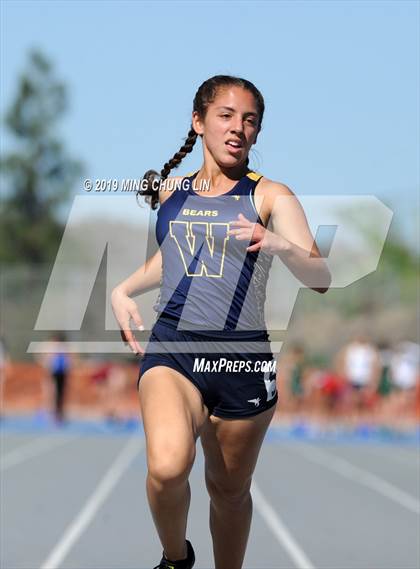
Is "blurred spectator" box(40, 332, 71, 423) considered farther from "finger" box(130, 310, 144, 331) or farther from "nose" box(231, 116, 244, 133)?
"nose" box(231, 116, 244, 133)

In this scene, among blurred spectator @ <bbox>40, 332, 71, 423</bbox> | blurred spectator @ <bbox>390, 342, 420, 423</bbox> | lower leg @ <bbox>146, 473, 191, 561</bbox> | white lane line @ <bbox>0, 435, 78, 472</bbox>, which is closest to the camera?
lower leg @ <bbox>146, 473, 191, 561</bbox>

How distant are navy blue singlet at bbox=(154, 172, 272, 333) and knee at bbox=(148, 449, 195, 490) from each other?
555 mm

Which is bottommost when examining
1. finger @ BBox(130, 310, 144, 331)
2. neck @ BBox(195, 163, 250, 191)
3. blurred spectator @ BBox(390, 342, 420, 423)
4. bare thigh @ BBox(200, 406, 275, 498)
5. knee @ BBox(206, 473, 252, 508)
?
blurred spectator @ BBox(390, 342, 420, 423)

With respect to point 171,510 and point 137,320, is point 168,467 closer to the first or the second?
point 171,510

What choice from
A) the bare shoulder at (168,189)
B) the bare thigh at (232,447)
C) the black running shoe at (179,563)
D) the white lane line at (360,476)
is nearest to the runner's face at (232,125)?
the bare shoulder at (168,189)

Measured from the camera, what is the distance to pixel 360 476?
53.0 ft

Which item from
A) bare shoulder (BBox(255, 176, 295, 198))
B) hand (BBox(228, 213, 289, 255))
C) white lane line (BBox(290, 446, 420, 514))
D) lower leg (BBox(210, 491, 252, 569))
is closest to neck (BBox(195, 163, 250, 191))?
bare shoulder (BBox(255, 176, 295, 198))

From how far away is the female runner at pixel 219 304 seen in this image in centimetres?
529

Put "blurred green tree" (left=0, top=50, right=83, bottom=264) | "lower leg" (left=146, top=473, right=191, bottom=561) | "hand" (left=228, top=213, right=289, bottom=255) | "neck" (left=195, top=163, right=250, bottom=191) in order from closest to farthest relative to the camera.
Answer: "hand" (left=228, top=213, right=289, bottom=255) → "lower leg" (left=146, top=473, right=191, bottom=561) → "neck" (left=195, top=163, right=250, bottom=191) → "blurred green tree" (left=0, top=50, right=83, bottom=264)

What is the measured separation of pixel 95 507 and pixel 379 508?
245 centimetres

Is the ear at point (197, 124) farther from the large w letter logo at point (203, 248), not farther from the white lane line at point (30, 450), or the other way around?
the white lane line at point (30, 450)

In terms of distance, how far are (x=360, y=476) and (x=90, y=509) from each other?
5.38 m

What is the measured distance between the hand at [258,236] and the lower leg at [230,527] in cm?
116

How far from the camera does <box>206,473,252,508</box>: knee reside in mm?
5555
